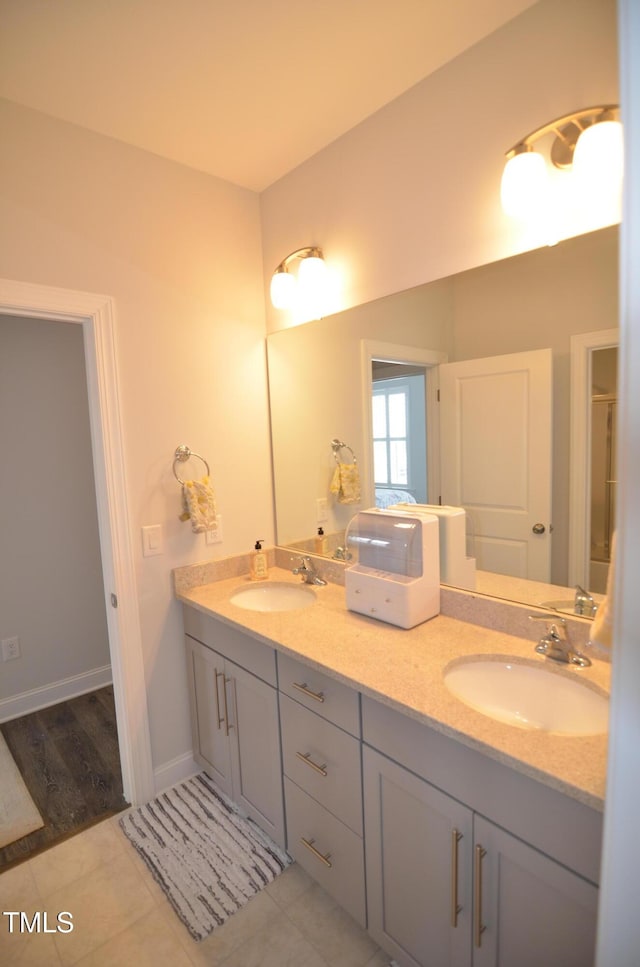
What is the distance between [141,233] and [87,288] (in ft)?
1.08

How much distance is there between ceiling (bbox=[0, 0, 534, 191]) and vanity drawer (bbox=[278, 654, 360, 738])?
184 centimetres

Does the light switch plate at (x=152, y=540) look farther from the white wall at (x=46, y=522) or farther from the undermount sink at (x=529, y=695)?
the undermount sink at (x=529, y=695)

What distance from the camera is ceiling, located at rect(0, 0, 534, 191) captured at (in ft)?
4.05

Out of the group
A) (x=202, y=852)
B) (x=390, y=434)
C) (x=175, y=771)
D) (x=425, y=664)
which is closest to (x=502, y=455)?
(x=390, y=434)

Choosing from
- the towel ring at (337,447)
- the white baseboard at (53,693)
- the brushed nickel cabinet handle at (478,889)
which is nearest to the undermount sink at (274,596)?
the towel ring at (337,447)

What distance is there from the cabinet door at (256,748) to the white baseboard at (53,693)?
144cm

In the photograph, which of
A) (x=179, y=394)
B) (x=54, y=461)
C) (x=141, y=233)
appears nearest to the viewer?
(x=141, y=233)

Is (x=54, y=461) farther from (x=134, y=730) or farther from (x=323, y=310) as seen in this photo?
(x=323, y=310)

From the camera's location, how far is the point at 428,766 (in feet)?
3.53

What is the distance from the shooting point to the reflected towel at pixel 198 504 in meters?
1.91

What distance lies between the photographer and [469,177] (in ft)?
4.59

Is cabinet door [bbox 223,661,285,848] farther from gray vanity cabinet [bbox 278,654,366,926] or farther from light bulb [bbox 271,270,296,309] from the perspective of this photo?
light bulb [bbox 271,270,296,309]

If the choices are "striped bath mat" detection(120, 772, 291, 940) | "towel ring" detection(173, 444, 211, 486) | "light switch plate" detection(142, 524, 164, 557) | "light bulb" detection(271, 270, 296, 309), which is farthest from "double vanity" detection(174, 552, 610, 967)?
"light bulb" detection(271, 270, 296, 309)

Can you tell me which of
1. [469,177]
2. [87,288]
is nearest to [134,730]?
[87,288]
